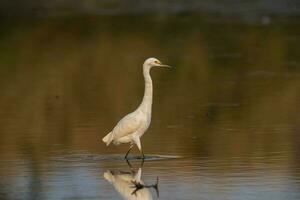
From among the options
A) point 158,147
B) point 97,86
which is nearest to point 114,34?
point 97,86

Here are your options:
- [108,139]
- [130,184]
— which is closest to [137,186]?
[130,184]

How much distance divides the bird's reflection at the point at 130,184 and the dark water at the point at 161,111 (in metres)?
0.02

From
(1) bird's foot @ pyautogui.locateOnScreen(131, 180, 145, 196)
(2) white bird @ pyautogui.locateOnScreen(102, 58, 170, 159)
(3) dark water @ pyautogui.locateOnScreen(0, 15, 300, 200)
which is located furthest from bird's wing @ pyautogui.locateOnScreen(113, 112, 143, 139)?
(1) bird's foot @ pyautogui.locateOnScreen(131, 180, 145, 196)

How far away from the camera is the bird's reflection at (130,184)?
36.2ft

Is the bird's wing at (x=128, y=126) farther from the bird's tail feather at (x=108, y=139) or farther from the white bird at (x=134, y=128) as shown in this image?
the bird's tail feather at (x=108, y=139)

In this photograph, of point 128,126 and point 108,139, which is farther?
point 108,139

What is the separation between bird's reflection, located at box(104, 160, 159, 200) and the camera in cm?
1104

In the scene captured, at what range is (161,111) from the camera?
1750cm

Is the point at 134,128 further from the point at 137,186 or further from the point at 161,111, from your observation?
the point at 161,111

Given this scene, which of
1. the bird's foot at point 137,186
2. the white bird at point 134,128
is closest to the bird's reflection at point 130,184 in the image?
the bird's foot at point 137,186

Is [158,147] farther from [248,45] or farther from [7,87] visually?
[248,45]

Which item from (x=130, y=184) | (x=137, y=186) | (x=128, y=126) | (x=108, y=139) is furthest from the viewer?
(x=108, y=139)

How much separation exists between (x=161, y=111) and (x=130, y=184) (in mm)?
5744

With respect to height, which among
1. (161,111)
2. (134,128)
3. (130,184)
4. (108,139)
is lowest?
(130,184)
